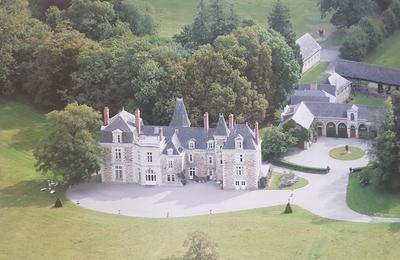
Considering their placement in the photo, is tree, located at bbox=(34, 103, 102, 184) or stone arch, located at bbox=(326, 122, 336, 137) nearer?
tree, located at bbox=(34, 103, 102, 184)

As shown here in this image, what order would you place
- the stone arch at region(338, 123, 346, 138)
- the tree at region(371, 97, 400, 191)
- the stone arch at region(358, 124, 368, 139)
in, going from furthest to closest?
the stone arch at region(338, 123, 346, 138) < the stone arch at region(358, 124, 368, 139) < the tree at region(371, 97, 400, 191)

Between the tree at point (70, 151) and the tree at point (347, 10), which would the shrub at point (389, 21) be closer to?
the tree at point (347, 10)

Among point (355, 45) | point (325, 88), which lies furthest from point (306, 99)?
point (355, 45)

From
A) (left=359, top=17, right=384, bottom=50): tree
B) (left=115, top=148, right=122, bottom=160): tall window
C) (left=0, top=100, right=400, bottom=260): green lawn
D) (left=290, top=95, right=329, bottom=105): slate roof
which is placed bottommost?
(left=0, top=100, right=400, bottom=260): green lawn

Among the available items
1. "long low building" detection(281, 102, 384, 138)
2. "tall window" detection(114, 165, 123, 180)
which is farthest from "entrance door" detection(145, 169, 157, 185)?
"long low building" detection(281, 102, 384, 138)

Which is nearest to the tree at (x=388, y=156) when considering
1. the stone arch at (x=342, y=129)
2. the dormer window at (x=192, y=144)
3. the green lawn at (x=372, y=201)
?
the green lawn at (x=372, y=201)

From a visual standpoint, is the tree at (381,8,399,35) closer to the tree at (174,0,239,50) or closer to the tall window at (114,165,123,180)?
the tree at (174,0,239,50)
